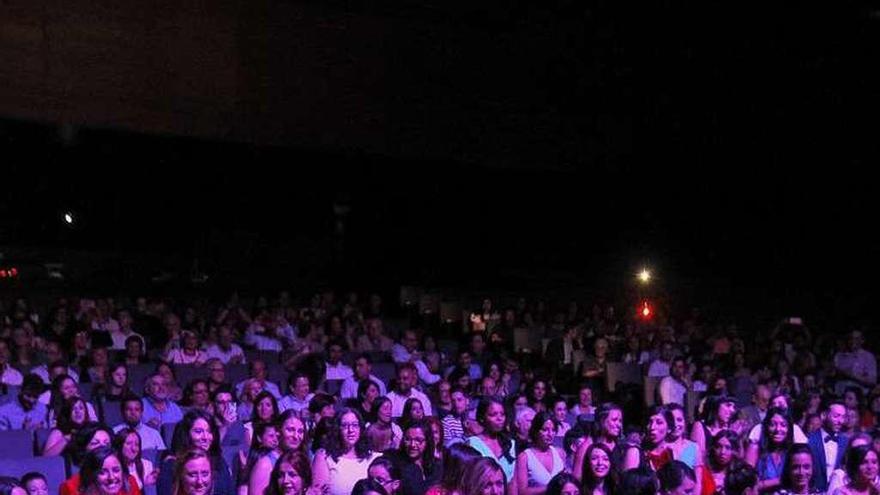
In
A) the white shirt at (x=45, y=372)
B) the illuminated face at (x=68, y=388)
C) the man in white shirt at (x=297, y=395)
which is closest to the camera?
the illuminated face at (x=68, y=388)

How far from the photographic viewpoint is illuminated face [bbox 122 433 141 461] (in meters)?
5.96

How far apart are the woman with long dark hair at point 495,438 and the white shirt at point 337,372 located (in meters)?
3.70

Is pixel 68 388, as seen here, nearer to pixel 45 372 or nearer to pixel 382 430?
pixel 45 372

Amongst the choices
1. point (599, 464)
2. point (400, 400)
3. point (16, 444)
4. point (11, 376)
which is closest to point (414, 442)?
point (599, 464)

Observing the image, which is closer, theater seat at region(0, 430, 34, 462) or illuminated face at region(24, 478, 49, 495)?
illuminated face at region(24, 478, 49, 495)

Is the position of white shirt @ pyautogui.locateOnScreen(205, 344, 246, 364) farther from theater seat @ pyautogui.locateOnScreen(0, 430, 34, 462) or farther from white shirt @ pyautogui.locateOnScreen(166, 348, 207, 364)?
theater seat @ pyautogui.locateOnScreen(0, 430, 34, 462)

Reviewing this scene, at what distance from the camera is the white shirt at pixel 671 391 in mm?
10336

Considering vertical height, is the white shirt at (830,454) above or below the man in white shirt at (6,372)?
below

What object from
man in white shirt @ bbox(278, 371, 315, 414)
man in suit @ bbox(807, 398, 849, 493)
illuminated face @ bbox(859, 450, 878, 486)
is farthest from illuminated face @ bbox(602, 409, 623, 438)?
man in white shirt @ bbox(278, 371, 315, 414)

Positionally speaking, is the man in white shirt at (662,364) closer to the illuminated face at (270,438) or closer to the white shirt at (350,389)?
the white shirt at (350,389)

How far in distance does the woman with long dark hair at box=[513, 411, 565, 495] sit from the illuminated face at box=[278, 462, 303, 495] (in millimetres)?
1472

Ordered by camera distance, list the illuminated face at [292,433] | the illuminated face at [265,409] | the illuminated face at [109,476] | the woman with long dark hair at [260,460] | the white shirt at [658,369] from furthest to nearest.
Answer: the white shirt at [658,369]
the illuminated face at [265,409]
the illuminated face at [292,433]
the woman with long dark hair at [260,460]
the illuminated face at [109,476]

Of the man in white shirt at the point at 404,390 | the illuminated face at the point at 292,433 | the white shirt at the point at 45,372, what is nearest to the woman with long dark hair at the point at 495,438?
the illuminated face at the point at 292,433

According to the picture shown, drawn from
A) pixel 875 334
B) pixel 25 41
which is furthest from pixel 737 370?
pixel 25 41
